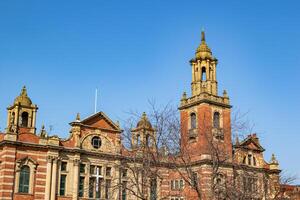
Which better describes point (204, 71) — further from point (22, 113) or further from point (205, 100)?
point (22, 113)

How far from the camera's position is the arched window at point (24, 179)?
4736 cm

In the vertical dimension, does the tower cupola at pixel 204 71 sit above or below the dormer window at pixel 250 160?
above

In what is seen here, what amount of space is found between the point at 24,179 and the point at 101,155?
8.52 metres

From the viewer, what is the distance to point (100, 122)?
53.1 metres

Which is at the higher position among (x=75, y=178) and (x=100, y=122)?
(x=100, y=122)

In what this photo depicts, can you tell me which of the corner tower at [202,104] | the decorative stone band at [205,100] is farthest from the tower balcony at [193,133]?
the decorative stone band at [205,100]

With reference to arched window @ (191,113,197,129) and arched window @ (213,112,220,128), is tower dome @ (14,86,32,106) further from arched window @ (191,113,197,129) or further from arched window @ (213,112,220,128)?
arched window @ (213,112,220,128)

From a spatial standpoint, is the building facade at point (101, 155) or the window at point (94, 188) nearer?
the building facade at point (101, 155)

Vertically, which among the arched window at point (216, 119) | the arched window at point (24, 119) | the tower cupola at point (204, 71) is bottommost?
the arched window at point (24, 119)

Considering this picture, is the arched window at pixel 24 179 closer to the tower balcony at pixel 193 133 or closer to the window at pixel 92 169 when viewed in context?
the window at pixel 92 169

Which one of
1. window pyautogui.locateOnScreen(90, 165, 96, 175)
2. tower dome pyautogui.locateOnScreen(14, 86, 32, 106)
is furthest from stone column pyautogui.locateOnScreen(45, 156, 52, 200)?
tower dome pyautogui.locateOnScreen(14, 86, 32, 106)

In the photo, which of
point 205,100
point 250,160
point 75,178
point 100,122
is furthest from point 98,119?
point 250,160

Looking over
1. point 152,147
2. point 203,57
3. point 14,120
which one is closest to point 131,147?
point 152,147

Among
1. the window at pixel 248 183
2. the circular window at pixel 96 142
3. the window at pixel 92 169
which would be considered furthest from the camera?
the circular window at pixel 96 142
